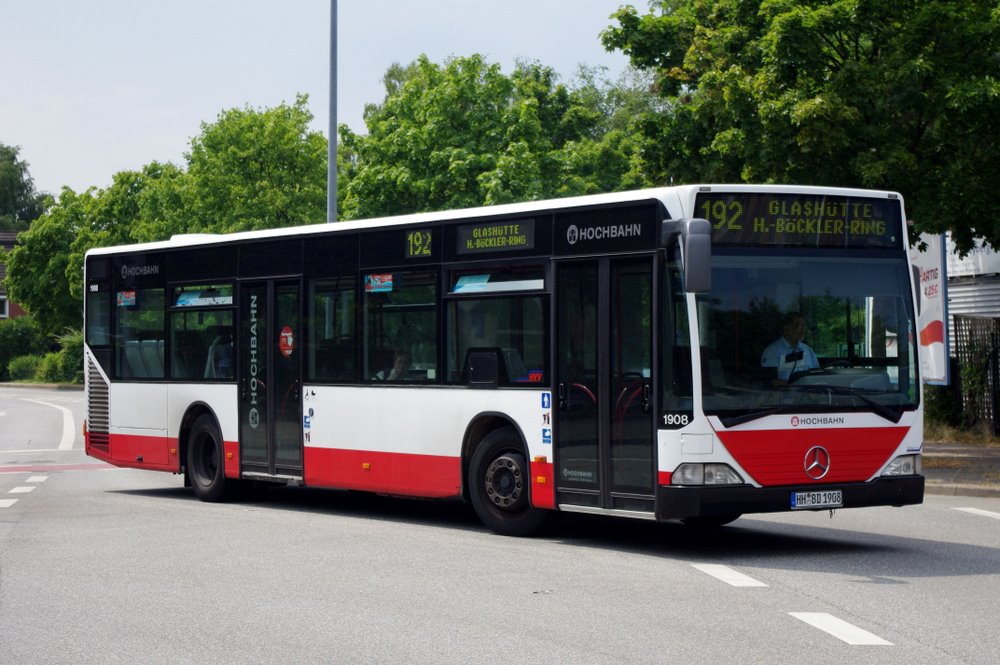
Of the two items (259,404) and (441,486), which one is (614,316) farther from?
(259,404)

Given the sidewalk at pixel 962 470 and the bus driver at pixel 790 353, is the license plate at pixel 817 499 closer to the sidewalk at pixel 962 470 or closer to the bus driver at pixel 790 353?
the bus driver at pixel 790 353

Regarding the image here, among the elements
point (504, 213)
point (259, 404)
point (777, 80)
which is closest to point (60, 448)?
point (259, 404)

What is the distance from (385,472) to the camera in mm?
14641

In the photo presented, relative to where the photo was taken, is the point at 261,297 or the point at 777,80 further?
the point at 777,80

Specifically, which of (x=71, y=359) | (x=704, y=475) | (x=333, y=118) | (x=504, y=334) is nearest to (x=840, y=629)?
(x=704, y=475)

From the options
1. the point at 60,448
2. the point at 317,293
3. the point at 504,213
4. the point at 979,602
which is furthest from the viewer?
the point at 60,448

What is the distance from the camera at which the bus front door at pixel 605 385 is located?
11.7 metres

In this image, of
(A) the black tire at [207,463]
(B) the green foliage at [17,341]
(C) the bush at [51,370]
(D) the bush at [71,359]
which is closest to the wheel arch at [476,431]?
(A) the black tire at [207,463]

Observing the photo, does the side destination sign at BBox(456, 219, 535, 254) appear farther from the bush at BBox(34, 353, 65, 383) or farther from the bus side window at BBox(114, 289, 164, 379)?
the bush at BBox(34, 353, 65, 383)

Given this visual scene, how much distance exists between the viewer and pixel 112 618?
29.2ft

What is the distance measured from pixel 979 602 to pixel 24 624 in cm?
576

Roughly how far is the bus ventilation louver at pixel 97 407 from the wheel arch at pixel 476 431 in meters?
7.07

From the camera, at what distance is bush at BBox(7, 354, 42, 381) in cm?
8488

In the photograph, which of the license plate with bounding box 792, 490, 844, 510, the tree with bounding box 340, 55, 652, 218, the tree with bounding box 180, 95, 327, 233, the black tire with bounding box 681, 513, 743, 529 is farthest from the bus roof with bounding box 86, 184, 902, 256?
the tree with bounding box 180, 95, 327, 233
